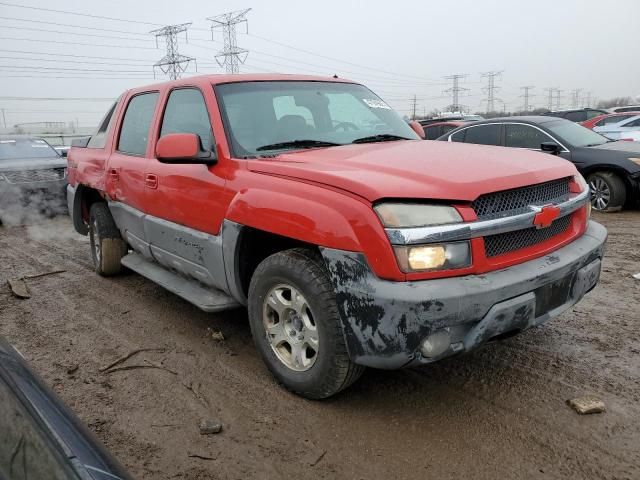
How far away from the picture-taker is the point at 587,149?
8453 millimetres

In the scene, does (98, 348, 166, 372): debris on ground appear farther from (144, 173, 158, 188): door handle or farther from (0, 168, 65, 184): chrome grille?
(0, 168, 65, 184): chrome grille

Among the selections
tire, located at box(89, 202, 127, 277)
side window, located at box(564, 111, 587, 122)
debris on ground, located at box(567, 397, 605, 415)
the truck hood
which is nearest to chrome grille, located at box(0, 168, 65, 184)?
tire, located at box(89, 202, 127, 277)

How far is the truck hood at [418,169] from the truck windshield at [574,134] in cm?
597

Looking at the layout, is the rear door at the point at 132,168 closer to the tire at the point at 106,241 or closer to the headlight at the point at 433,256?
the tire at the point at 106,241

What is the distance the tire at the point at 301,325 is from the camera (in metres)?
2.69

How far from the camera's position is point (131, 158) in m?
4.52

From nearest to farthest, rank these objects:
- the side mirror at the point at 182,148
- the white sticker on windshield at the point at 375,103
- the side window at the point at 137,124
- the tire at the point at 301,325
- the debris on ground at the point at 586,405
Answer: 1. the tire at the point at 301,325
2. the debris on ground at the point at 586,405
3. the side mirror at the point at 182,148
4. the white sticker on windshield at the point at 375,103
5. the side window at the point at 137,124

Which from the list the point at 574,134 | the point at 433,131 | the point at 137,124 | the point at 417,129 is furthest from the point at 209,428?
the point at 433,131

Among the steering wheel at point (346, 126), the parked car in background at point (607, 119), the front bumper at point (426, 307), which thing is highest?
the steering wheel at point (346, 126)

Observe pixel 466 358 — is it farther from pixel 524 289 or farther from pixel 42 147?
pixel 42 147

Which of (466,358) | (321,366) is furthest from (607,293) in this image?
(321,366)

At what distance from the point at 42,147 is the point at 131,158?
7.56 metres

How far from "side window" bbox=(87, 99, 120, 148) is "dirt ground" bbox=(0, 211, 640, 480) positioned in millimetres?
1818

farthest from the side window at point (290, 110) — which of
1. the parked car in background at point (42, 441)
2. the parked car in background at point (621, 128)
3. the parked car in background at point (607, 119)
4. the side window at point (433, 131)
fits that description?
the parked car in background at point (607, 119)
